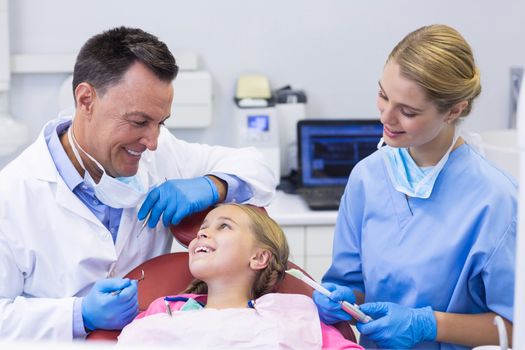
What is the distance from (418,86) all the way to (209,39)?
5.58 ft

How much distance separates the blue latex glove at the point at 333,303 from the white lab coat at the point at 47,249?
467 mm

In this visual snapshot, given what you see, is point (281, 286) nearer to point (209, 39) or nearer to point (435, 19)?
point (209, 39)

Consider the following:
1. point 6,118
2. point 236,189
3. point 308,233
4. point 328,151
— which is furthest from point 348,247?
point 6,118

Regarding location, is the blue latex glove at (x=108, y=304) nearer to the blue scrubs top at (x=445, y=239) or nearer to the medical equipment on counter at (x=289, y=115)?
the blue scrubs top at (x=445, y=239)

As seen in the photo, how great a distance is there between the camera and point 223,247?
1.76 metres

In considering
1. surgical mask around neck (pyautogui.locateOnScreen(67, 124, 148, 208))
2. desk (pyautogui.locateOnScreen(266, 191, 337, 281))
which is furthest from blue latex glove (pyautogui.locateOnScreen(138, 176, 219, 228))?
desk (pyautogui.locateOnScreen(266, 191, 337, 281))

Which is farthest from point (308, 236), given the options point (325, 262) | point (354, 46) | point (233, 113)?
point (354, 46)

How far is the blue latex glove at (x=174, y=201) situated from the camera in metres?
1.75

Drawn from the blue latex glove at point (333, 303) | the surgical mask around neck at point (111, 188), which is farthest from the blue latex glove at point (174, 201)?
the blue latex glove at point (333, 303)

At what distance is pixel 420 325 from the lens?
59.2 inches

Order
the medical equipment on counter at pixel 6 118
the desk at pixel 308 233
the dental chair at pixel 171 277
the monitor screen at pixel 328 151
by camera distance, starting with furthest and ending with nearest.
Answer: the monitor screen at pixel 328 151, the medical equipment on counter at pixel 6 118, the desk at pixel 308 233, the dental chair at pixel 171 277

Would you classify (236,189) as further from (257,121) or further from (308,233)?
(257,121)

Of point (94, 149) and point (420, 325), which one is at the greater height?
point (94, 149)

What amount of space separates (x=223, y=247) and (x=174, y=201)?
0.51 feet
